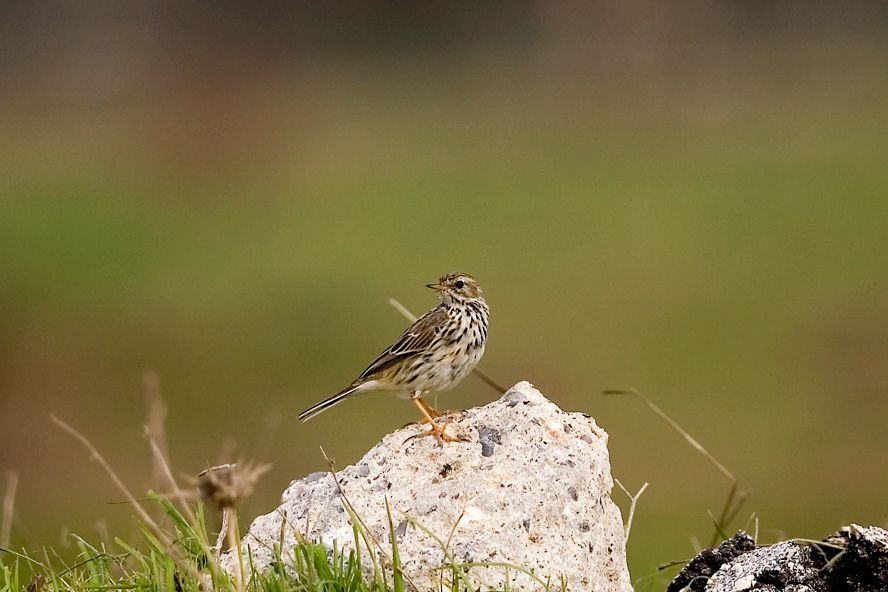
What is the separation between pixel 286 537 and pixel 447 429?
2.34 ft

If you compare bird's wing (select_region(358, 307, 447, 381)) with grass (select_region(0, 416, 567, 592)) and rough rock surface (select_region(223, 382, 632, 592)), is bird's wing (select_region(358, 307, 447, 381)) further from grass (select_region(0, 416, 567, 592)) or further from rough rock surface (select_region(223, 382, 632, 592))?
grass (select_region(0, 416, 567, 592))

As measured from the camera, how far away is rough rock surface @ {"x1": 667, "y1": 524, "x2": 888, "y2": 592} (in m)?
4.09

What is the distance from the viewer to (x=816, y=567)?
423 cm

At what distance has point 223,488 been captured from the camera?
2.96m

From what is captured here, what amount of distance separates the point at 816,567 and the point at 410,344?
223 centimetres

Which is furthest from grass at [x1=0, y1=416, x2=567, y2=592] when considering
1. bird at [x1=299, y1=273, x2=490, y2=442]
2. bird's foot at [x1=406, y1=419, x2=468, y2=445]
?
bird at [x1=299, y1=273, x2=490, y2=442]

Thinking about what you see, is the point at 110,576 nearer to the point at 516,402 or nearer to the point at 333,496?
the point at 333,496

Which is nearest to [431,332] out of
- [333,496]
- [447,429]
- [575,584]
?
[447,429]

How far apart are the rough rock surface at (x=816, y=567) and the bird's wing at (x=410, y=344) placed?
6.39 ft

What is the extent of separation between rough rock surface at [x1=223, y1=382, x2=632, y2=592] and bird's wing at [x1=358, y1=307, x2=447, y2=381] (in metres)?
1.04

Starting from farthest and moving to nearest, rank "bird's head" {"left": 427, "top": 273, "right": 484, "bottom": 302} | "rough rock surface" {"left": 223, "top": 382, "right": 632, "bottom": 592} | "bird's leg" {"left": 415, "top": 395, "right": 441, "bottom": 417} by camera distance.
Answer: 1. "bird's head" {"left": 427, "top": 273, "right": 484, "bottom": 302}
2. "bird's leg" {"left": 415, "top": 395, "right": 441, "bottom": 417}
3. "rough rock surface" {"left": 223, "top": 382, "right": 632, "bottom": 592}

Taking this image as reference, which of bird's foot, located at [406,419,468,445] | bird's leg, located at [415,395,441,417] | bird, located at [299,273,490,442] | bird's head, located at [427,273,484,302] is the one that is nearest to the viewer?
bird's foot, located at [406,419,468,445]

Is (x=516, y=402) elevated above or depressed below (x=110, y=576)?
above

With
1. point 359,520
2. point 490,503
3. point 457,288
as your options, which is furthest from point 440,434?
point 457,288
